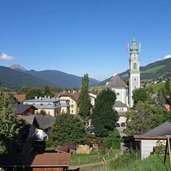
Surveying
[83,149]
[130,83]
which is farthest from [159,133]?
[130,83]

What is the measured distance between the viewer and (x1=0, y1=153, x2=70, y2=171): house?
3294 cm

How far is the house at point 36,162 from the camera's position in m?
32.9

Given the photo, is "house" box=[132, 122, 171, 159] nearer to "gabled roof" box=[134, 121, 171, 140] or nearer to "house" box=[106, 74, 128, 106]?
"gabled roof" box=[134, 121, 171, 140]

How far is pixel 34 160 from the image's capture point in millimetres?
33812

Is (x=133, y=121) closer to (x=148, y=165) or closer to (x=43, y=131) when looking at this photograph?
(x=43, y=131)

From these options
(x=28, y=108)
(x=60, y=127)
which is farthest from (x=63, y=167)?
(x=28, y=108)

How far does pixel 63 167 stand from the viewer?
32875 millimetres

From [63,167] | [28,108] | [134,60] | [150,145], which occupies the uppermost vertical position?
[134,60]

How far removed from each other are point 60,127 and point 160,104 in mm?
35670

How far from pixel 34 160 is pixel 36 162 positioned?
0.56 meters

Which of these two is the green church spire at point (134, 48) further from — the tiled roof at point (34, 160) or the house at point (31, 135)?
the tiled roof at point (34, 160)

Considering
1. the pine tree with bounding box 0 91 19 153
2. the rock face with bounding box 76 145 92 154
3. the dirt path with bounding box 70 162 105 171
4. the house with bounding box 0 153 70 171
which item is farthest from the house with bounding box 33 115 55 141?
the pine tree with bounding box 0 91 19 153

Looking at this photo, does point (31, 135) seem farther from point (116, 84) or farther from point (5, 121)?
point (116, 84)

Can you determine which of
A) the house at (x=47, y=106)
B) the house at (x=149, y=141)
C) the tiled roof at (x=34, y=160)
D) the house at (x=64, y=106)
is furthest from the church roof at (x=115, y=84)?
the house at (x=149, y=141)
